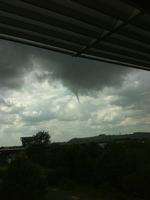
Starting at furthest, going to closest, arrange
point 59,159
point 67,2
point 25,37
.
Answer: point 59,159
point 25,37
point 67,2

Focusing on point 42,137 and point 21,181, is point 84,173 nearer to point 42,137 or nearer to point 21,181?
point 21,181

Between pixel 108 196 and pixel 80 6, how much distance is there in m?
31.7

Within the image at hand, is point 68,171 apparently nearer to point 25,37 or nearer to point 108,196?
point 108,196

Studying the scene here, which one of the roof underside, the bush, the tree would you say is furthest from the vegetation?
the roof underside

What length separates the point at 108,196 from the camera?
33906 millimetres

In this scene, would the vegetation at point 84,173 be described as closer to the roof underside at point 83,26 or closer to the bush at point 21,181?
the bush at point 21,181

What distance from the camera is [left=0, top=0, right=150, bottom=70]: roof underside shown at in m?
3.81

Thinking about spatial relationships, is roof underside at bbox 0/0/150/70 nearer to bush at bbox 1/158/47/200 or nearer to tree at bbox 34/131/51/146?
bush at bbox 1/158/47/200

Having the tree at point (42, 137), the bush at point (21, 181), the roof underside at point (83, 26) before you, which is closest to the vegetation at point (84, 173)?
the bush at point (21, 181)

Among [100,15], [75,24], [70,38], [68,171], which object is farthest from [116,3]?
[68,171]

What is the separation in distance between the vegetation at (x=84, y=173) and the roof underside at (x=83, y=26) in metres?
24.4

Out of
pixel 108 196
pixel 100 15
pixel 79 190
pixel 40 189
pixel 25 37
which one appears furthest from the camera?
pixel 79 190

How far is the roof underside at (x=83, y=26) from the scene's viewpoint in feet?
12.5

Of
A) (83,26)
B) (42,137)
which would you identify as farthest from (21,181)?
(42,137)
